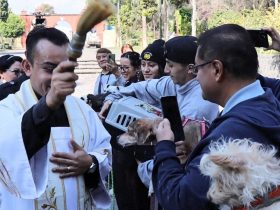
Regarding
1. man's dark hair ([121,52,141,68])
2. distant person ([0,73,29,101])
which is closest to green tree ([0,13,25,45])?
man's dark hair ([121,52,141,68])

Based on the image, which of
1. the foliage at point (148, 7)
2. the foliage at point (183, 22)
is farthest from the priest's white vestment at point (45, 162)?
the foliage at point (148, 7)

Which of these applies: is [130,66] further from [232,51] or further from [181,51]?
[232,51]

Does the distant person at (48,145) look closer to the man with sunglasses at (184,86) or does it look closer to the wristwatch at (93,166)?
the wristwatch at (93,166)

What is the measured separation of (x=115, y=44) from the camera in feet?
192

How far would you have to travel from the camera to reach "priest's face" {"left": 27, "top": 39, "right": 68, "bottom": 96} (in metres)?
3.00

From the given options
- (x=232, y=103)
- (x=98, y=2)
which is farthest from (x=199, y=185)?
(x=98, y=2)

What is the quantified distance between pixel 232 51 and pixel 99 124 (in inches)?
48.4


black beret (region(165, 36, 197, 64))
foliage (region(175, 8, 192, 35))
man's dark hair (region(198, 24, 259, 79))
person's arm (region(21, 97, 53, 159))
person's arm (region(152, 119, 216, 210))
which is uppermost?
man's dark hair (region(198, 24, 259, 79))

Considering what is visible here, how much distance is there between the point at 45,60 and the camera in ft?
9.86

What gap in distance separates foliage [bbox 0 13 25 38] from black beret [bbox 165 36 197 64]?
6632cm

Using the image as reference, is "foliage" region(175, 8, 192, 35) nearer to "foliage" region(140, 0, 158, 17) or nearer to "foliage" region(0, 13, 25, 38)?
"foliage" region(140, 0, 158, 17)

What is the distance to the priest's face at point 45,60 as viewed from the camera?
300 cm

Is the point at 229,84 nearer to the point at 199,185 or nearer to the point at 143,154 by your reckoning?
the point at 199,185

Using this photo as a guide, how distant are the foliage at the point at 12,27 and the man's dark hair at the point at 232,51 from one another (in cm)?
6788
